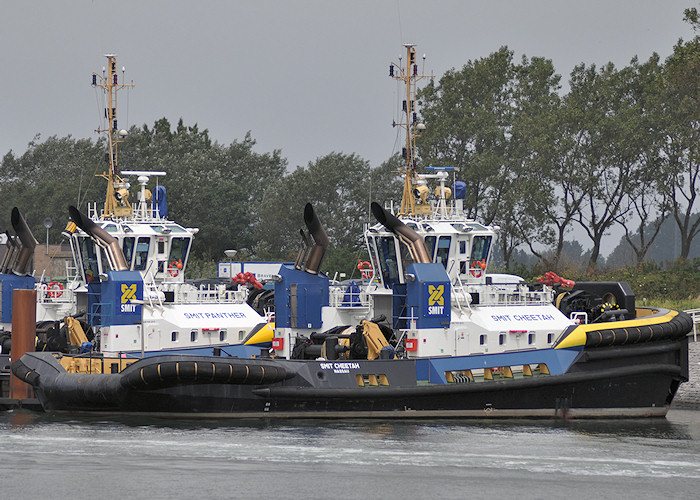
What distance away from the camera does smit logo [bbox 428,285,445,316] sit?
26109 mm

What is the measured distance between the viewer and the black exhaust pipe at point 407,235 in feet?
86.6

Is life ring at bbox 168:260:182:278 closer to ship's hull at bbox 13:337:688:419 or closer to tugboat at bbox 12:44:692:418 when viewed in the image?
tugboat at bbox 12:44:692:418

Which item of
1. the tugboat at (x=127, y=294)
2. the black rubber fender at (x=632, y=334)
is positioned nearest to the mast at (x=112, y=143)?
the tugboat at (x=127, y=294)

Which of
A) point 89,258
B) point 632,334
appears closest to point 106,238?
point 89,258

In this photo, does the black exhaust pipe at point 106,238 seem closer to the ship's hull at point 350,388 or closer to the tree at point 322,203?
the ship's hull at point 350,388

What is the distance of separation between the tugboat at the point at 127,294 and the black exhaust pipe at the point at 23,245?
0.08 ft

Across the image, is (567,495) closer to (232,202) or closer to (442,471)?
(442,471)

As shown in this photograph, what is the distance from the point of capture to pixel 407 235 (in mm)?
26531

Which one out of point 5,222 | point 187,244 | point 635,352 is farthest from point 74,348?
point 5,222

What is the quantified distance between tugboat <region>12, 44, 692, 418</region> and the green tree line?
42.8 ft

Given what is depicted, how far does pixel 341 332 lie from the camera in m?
27.4

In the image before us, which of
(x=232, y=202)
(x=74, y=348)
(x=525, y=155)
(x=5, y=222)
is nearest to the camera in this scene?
(x=74, y=348)

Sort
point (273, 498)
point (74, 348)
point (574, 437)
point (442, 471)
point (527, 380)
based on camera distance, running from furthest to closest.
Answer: point (74, 348)
point (527, 380)
point (574, 437)
point (442, 471)
point (273, 498)

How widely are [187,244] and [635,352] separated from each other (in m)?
10.7
